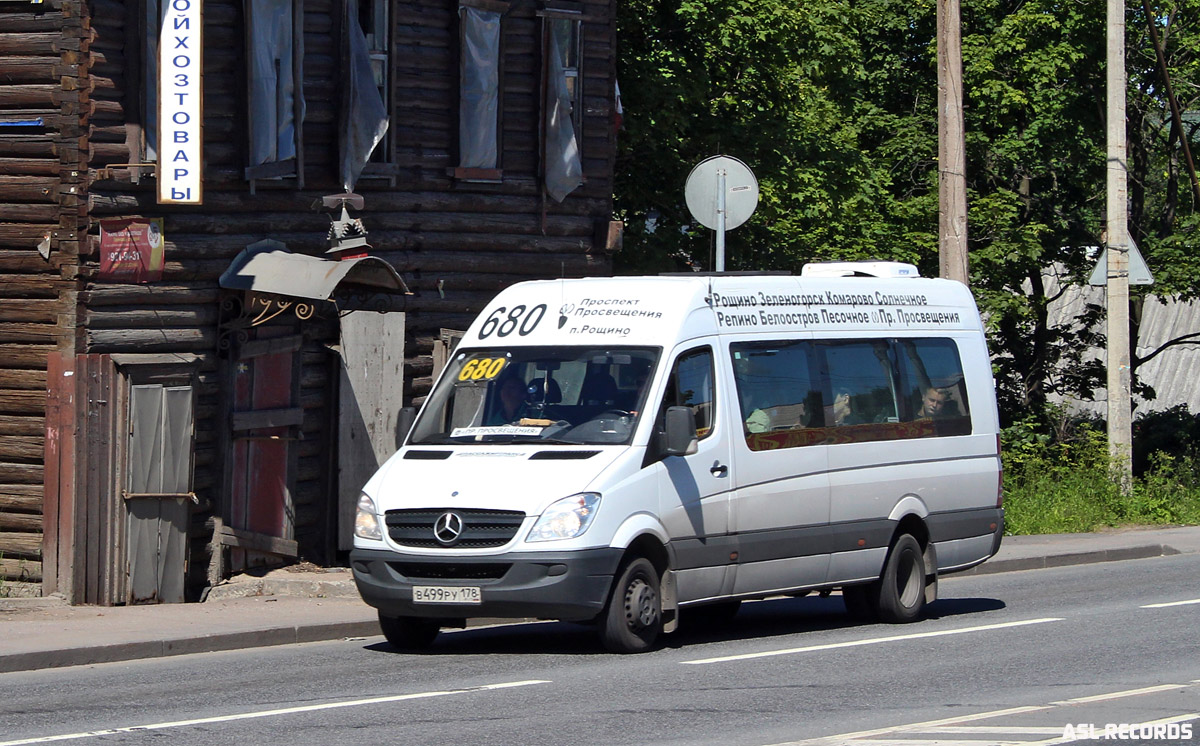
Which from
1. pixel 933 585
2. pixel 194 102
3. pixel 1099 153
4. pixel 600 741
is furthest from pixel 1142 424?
pixel 600 741

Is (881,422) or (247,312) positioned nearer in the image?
(881,422)

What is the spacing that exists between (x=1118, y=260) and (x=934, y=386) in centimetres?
1140

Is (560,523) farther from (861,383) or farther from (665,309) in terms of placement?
(861,383)

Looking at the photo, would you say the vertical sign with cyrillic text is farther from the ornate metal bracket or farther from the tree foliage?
the tree foliage

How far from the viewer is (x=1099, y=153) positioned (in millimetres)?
34438

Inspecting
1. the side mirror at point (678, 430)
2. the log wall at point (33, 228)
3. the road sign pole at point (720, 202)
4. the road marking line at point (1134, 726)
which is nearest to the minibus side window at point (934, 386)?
the road sign pole at point (720, 202)

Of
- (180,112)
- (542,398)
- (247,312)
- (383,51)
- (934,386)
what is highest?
(383,51)

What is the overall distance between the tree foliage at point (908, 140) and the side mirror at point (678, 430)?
15060 millimetres

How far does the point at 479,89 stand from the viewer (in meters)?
18.6

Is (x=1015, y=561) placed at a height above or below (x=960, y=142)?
below

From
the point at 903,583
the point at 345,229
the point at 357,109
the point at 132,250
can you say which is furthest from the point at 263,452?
the point at 903,583

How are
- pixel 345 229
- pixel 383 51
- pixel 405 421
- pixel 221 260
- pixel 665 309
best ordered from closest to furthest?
pixel 665 309, pixel 405 421, pixel 221 260, pixel 345 229, pixel 383 51

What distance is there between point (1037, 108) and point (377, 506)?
25.4 metres

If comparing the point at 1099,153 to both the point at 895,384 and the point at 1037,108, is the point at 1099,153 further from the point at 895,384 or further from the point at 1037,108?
the point at 895,384
